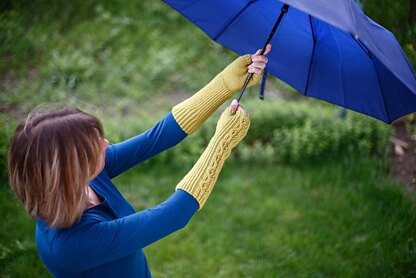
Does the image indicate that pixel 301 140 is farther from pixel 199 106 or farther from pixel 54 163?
pixel 54 163

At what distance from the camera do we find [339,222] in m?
3.52

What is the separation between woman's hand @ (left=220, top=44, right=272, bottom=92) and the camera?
6.95 ft

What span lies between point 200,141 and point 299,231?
1203mm

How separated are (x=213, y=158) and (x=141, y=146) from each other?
0.44 meters

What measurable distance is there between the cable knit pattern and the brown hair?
13.4 inches

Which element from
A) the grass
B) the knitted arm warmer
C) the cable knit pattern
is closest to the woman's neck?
the cable knit pattern

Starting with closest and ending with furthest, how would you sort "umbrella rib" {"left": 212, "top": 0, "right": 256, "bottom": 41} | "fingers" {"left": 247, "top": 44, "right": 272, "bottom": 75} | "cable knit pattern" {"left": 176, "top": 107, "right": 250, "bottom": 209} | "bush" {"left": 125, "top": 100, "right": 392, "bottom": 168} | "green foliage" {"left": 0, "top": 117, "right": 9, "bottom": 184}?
"cable knit pattern" {"left": 176, "top": 107, "right": 250, "bottom": 209}, "fingers" {"left": 247, "top": 44, "right": 272, "bottom": 75}, "umbrella rib" {"left": 212, "top": 0, "right": 256, "bottom": 41}, "green foliage" {"left": 0, "top": 117, "right": 9, "bottom": 184}, "bush" {"left": 125, "top": 100, "right": 392, "bottom": 168}

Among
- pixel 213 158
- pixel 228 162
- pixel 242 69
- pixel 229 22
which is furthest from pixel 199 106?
pixel 228 162

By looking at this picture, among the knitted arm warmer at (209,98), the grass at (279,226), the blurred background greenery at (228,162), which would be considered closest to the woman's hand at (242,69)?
the knitted arm warmer at (209,98)

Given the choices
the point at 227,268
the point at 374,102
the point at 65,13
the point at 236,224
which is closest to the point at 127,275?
the point at 374,102

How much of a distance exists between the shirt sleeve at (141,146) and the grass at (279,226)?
1.40 meters

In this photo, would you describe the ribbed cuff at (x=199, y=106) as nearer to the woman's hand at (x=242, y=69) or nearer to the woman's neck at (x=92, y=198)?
the woman's hand at (x=242, y=69)

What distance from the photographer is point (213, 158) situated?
1.69 metres

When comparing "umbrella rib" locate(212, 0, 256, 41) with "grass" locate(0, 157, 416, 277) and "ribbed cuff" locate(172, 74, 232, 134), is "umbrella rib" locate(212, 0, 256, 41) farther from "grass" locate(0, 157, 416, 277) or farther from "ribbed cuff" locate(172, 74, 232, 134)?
"grass" locate(0, 157, 416, 277)
